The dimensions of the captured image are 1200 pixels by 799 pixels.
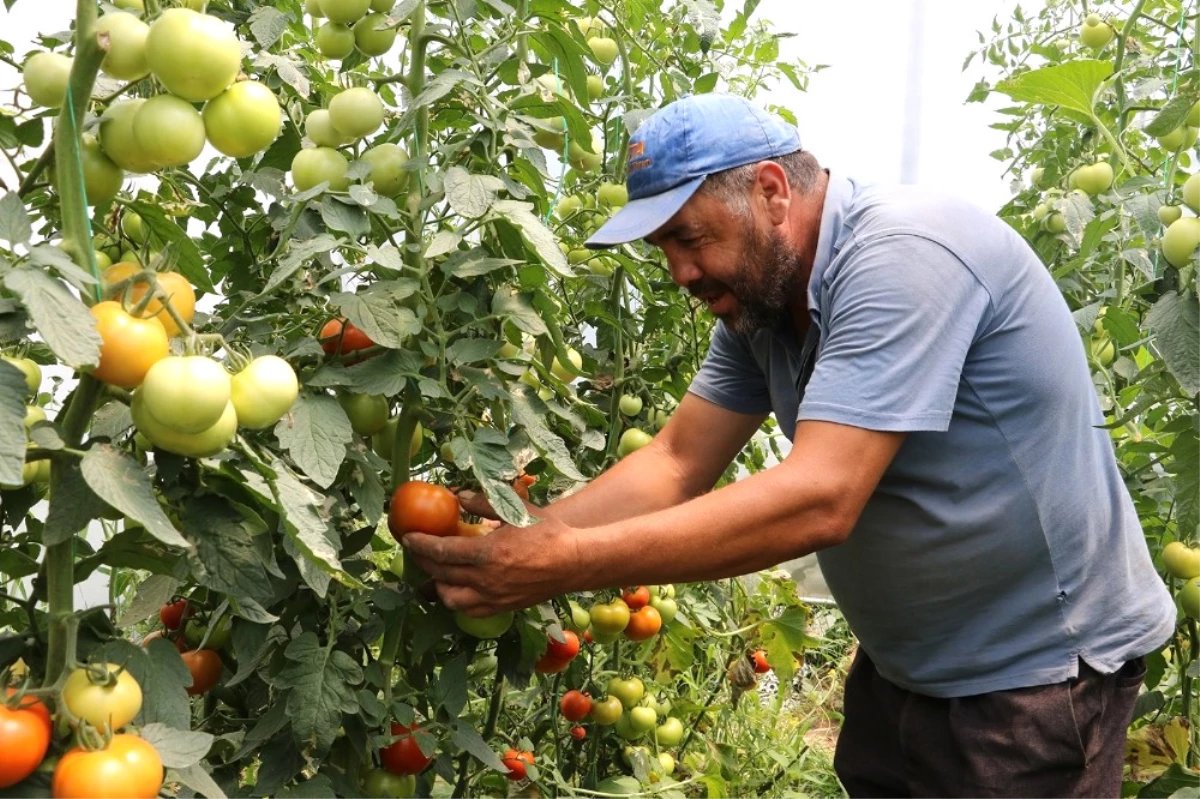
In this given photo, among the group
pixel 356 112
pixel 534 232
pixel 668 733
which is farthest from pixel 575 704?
pixel 356 112

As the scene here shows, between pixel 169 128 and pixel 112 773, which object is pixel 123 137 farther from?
pixel 112 773

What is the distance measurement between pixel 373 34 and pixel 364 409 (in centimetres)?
45

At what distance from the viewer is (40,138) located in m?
1.18

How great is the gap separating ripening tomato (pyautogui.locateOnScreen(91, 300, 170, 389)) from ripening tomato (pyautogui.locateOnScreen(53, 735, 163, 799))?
280mm

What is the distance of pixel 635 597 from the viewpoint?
6.84 feet

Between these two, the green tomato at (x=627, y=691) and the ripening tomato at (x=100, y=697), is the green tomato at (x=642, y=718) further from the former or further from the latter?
the ripening tomato at (x=100, y=697)

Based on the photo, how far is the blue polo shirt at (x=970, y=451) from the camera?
4.89ft

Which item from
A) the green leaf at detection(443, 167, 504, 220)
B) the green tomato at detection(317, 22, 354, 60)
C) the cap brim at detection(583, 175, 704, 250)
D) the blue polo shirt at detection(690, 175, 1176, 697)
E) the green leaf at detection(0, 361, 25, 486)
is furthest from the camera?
the cap brim at detection(583, 175, 704, 250)

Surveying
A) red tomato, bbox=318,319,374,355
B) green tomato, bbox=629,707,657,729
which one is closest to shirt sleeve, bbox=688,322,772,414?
green tomato, bbox=629,707,657,729

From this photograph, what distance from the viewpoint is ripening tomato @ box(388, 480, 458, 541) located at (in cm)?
145

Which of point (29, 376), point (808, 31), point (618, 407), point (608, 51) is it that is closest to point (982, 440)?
point (618, 407)

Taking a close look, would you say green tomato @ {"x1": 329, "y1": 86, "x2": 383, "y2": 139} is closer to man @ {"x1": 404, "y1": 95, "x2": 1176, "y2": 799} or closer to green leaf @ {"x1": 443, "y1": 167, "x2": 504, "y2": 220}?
green leaf @ {"x1": 443, "y1": 167, "x2": 504, "y2": 220}

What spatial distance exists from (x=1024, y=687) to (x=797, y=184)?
0.79m

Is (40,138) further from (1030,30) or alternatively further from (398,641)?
(1030,30)
